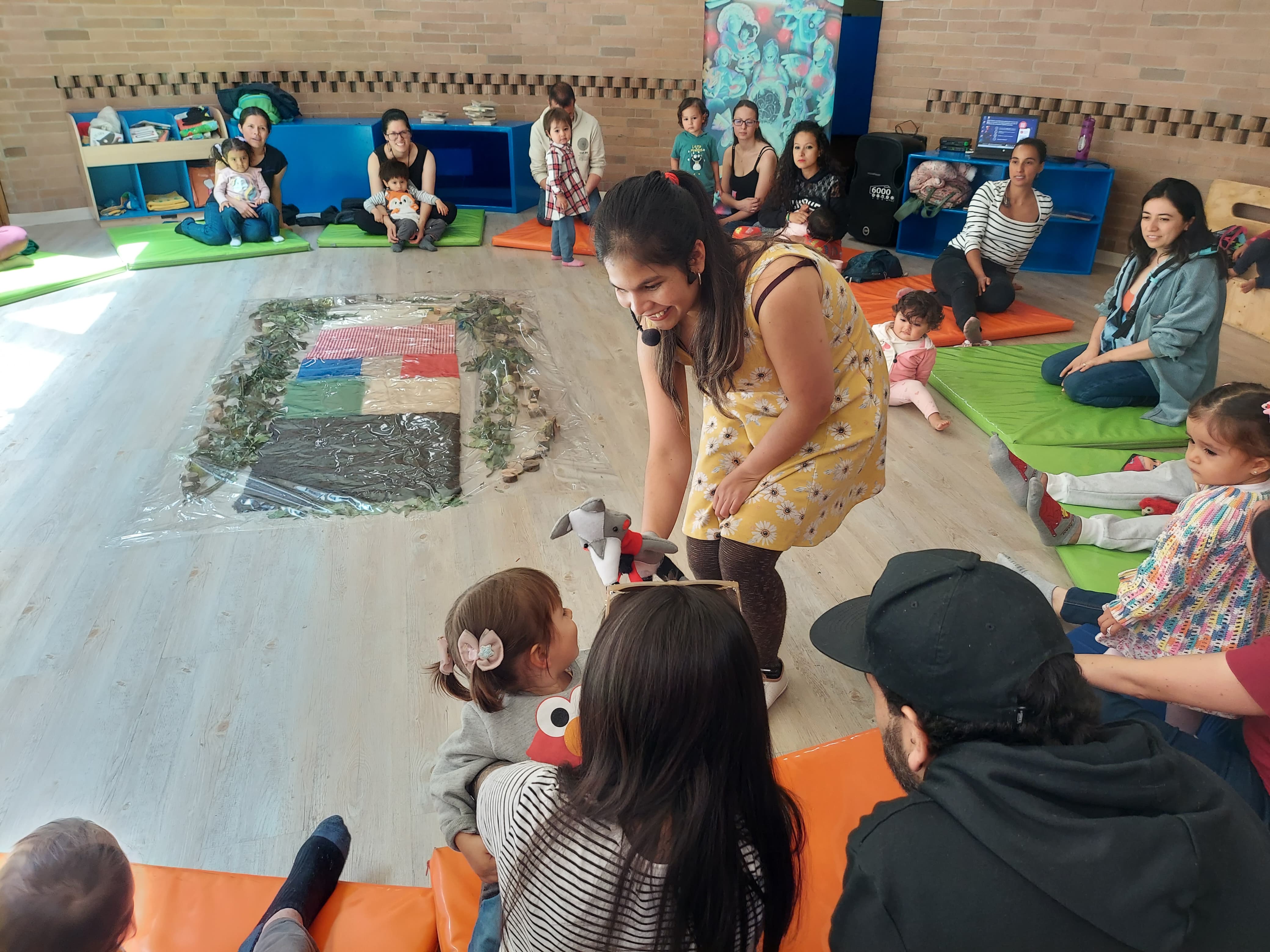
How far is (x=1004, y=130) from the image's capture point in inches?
228

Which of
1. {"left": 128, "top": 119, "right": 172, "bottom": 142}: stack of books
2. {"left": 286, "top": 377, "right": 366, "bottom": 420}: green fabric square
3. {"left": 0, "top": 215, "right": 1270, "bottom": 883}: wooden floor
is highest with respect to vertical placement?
{"left": 128, "top": 119, "right": 172, "bottom": 142}: stack of books

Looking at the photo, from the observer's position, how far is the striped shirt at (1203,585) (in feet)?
6.36

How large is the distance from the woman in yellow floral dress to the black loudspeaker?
4.40m

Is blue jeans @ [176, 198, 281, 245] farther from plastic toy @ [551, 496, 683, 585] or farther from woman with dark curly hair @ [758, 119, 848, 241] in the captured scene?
plastic toy @ [551, 496, 683, 585]

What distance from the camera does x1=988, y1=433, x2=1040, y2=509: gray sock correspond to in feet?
10.2

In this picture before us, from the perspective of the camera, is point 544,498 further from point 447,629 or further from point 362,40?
point 362,40

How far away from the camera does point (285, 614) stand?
265cm

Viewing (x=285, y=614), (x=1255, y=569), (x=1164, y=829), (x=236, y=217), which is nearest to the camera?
(x=1164, y=829)

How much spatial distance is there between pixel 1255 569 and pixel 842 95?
5654mm

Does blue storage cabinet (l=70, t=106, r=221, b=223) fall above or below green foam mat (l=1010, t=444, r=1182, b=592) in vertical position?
above

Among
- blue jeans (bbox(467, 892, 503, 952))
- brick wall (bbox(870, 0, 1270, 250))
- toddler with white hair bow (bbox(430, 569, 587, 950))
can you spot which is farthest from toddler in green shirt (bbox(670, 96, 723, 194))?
blue jeans (bbox(467, 892, 503, 952))

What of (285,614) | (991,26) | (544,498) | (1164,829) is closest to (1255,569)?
(1164,829)

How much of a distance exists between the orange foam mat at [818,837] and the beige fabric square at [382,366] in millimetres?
2721

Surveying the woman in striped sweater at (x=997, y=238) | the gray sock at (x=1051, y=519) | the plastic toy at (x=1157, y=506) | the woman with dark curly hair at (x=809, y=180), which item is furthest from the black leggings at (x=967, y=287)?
the gray sock at (x=1051, y=519)
